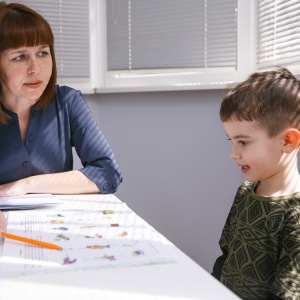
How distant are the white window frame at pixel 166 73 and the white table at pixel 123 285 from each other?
5.80ft

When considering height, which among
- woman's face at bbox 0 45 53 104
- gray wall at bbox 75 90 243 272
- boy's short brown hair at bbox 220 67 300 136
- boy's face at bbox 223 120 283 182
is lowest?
gray wall at bbox 75 90 243 272

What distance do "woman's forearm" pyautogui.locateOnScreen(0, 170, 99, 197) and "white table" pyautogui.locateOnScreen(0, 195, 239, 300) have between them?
0.77 meters

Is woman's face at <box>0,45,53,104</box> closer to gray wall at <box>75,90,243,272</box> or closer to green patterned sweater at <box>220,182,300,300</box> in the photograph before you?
green patterned sweater at <box>220,182,300,300</box>

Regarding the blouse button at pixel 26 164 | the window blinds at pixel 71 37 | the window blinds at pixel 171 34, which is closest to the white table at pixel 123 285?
the blouse button at pixel 26 164

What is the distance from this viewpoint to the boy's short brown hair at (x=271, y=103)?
107cm

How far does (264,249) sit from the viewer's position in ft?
3.33

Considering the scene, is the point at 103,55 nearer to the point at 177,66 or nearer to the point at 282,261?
the point at 177,66

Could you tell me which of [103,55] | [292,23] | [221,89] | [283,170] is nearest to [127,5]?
[103,55]

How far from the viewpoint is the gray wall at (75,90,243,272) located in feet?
8.19

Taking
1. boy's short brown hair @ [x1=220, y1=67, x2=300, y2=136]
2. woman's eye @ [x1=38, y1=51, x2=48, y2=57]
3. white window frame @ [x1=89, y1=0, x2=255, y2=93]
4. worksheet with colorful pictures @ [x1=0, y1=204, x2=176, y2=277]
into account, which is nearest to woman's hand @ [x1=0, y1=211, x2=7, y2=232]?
worksheet with colorful pictures @ [x1=0, y1=204, x2=176, y2=277]

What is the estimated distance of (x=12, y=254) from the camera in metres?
0.77

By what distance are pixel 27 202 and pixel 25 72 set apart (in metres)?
0.62

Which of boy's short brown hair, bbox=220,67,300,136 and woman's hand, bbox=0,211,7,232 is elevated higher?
boy's short brown hair, bbox=220,67,300,136

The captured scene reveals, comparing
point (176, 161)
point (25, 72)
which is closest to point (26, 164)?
point (25, 72)
